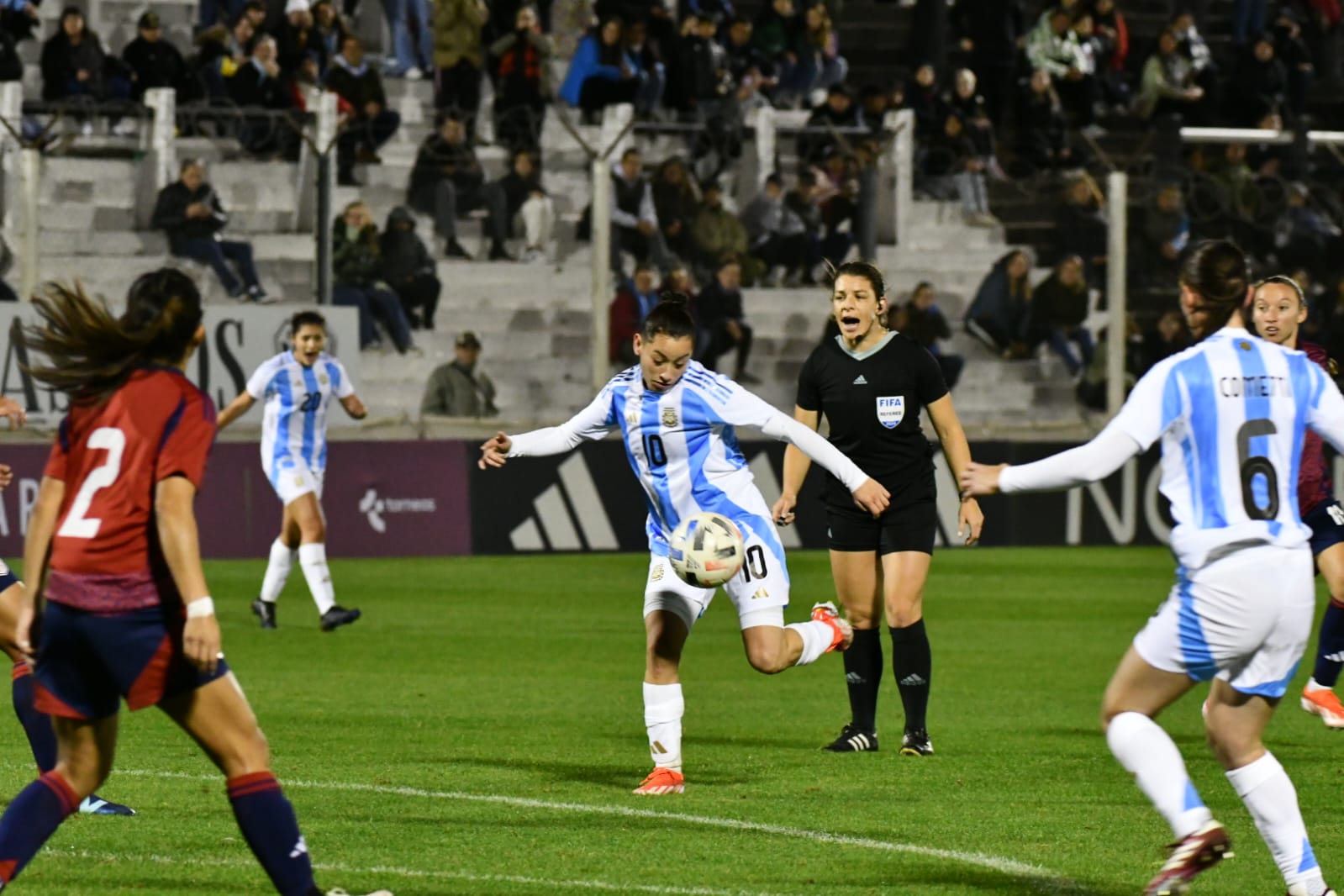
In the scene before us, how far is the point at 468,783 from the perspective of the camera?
8.88 m

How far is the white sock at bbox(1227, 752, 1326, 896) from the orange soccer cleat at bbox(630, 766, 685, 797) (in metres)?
2.93

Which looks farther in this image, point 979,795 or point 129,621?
point 979,795

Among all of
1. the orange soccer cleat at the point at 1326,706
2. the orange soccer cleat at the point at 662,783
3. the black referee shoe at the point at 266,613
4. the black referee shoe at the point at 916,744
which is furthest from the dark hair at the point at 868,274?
the black referee shoe at the point at 266,613

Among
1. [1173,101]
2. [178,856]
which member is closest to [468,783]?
[178,856]

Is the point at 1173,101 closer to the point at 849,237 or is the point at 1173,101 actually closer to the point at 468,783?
the point at 849,237

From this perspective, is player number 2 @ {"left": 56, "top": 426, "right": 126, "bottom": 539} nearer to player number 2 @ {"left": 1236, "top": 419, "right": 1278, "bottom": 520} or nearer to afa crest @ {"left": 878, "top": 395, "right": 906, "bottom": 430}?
player number 2 @ {"left": 1236, "top": 419, "right": 1278, "bottom": 520}

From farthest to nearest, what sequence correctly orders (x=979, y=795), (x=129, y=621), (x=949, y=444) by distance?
(x=949, y=444) → (x=979, y=795) → (x=129, y=621)

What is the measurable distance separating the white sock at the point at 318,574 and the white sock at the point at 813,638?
671 centimetres

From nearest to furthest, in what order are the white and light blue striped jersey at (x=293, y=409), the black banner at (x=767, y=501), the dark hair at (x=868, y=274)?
the dark hair at (x=868, y=274) < the white and light blue striped jersey at (x=293, y=409) < the black banner at (x=767, y=501)

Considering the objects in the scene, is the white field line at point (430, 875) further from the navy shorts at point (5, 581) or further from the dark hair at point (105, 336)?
the dark hair at point (105, 336)

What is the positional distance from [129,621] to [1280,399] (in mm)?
3123


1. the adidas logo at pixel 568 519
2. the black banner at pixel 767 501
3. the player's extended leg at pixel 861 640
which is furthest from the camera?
the adidas logo at pixel 568 519

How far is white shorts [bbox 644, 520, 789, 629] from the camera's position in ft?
28.5

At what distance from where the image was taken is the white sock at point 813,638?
897 cm
